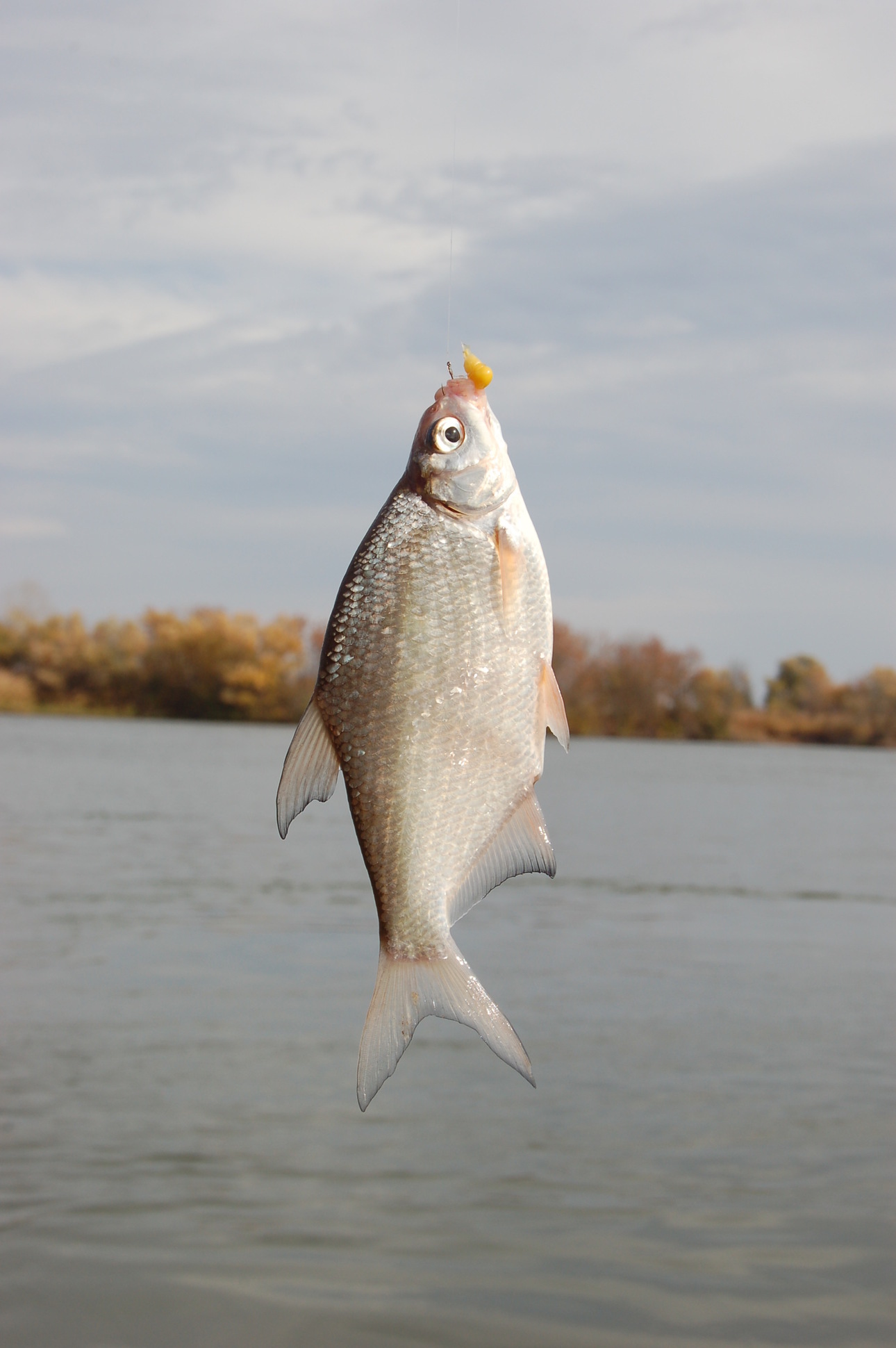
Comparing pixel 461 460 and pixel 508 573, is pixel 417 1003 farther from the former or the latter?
pixel 461 460

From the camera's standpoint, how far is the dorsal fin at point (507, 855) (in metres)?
2.57

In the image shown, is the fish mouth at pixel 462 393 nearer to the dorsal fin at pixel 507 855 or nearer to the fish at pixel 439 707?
the fish at pixel 439 707

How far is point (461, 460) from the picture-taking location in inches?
99.7

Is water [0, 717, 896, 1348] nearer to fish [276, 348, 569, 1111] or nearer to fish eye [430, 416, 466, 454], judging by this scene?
fish [276, 348, 569, 1111]

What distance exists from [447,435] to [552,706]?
1.92ft

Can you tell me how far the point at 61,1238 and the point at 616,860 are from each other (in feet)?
146

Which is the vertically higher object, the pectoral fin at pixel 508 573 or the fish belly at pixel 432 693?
the pectoral fin at pixel 508 573

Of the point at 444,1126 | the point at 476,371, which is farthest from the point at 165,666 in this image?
the point at 476,371

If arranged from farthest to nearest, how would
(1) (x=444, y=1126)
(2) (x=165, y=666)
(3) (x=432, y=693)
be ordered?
(2) (x=165, y=666) < (1) (x=444, y=1126) < (3) (x=432, y=693)

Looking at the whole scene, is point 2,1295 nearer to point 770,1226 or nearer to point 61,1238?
point 61,1238

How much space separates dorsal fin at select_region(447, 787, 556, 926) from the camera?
2.57 m

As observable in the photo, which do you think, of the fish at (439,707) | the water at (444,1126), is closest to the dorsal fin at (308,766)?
the fish at (439,707)

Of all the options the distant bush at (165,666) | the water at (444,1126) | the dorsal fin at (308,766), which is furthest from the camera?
the distant bush at (165,666)

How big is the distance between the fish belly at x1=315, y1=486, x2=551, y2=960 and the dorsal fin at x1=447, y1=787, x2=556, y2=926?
23 mm
